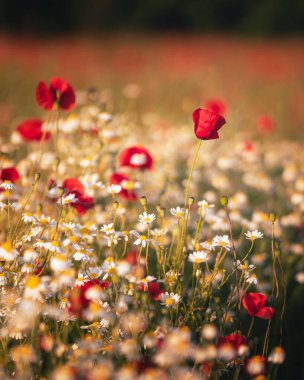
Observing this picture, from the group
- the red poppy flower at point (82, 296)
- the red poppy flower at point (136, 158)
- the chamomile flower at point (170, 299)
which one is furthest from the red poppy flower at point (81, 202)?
the chamomile flower at point (170, 299)

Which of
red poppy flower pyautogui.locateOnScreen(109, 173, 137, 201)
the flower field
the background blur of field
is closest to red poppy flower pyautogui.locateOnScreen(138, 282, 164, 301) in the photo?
the flower field

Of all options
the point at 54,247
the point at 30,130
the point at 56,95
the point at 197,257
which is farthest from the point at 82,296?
the point at 30,130

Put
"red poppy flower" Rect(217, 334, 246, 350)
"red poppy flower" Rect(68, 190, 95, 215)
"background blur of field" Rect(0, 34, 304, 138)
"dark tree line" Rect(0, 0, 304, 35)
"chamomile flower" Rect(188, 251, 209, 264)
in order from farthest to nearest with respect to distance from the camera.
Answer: "dark tree line" Rect(0, 0, 304, 35), "background blur of field" Rect(0, 34, 304, 138), "red poppy flower" Rect(68, 190, 95, 215), "chamomile flower" Rect(188, 251, 209, 264), "red poppy flower" Rect(217, 334, 246, 350)

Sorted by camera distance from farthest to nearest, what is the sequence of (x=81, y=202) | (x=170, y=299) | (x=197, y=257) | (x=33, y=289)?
1. (x=81, y=202)
2. (x=197, y=257)
3. (x=170, y=299)
4. (x=33, y=289)

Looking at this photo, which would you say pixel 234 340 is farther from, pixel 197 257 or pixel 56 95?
pixel 56 95

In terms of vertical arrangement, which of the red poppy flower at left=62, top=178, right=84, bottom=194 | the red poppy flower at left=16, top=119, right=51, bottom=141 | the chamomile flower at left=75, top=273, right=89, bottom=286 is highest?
the red poppy flower at left=16, top=119, right=51, bottom=141

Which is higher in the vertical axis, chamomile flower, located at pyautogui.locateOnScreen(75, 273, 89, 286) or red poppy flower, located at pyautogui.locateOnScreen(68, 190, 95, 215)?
red poppy flower, located at pyautogui.locateOnScreen(68, 190, 95, 215)

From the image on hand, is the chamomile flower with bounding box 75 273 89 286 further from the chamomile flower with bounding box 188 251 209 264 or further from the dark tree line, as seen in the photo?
the dark tree line

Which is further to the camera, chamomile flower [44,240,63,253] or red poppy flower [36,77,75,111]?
red poppy flower [36,77,75,111]
